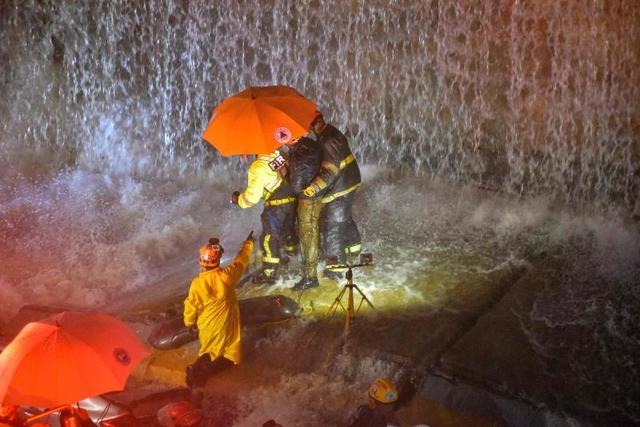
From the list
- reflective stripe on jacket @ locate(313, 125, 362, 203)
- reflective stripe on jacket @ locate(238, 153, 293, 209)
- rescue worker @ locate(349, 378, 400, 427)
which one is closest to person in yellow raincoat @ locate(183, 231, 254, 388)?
reflective stripe on jacket @ locate(238, 153, 293, 209)

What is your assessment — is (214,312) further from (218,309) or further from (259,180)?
(259,180)

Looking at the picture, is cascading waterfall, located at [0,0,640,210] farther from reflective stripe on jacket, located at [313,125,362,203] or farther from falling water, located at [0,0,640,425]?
reflective stripe on jacket, located at [313,125,362,203]

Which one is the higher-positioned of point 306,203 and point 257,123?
point 257,123

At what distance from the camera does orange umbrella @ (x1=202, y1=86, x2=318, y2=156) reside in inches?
213

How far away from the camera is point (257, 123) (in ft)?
17.7

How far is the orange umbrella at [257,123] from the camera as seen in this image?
5.41 m

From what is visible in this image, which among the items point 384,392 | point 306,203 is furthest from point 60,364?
point 306,203

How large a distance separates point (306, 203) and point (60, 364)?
10.9 feet

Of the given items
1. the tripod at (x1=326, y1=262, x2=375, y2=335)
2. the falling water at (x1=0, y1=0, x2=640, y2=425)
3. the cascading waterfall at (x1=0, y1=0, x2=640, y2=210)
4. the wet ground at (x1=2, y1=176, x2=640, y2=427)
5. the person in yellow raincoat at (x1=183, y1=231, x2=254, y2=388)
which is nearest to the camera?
the wet ground at (x1=2, y1=176, x2=640, y2=427)

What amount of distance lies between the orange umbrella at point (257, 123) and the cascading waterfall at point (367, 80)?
5.76 metres

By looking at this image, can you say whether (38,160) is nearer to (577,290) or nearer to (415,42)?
(415,42)

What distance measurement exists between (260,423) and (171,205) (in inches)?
254

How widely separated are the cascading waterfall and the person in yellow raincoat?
6759mm

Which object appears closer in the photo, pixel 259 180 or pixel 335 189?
pixel 259 180
